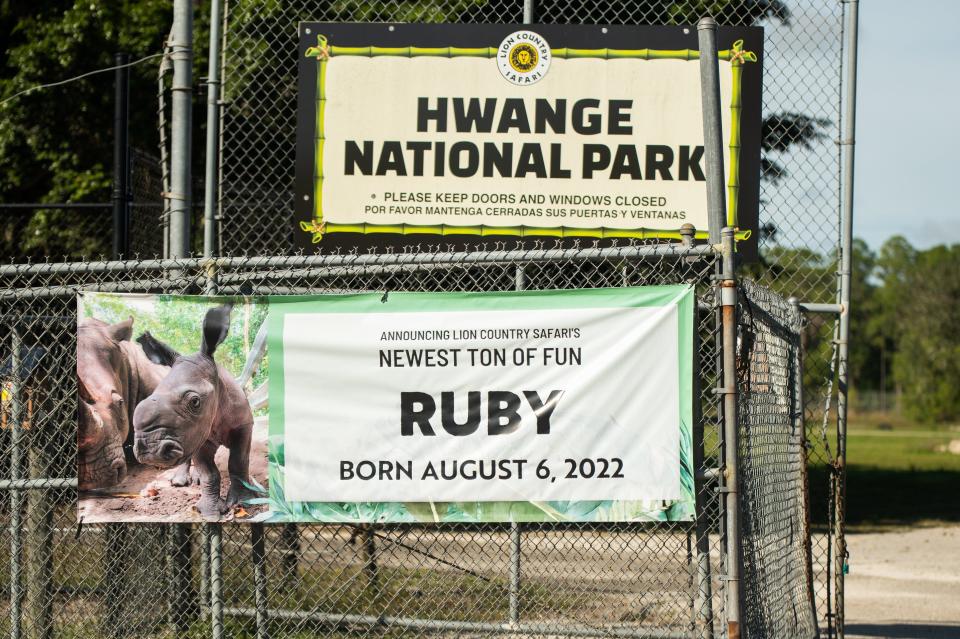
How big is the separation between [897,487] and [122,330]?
70.8 feet

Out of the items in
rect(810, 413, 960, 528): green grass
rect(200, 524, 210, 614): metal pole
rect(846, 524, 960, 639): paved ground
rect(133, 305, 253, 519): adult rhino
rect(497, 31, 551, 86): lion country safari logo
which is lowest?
rect(810, 413, 960, 528): green grass

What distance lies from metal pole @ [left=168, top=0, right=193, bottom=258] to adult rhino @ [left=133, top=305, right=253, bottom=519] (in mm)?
1312

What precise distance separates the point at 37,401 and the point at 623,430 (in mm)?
3379

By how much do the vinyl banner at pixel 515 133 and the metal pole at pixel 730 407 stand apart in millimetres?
2184

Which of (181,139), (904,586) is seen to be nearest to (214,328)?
(181,139)

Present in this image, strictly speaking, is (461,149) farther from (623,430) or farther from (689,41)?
(623,430)

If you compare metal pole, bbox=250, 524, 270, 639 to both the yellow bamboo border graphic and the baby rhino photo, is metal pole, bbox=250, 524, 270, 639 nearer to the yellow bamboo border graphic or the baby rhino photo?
the baby rhino photo

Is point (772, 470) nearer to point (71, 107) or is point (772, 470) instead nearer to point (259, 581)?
point (259, 581)

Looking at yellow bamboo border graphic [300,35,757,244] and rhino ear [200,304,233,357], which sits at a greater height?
yellow bamboo border graphic [300,35,757,244]

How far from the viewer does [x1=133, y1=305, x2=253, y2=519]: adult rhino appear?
5.28m

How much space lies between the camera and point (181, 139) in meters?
6.53

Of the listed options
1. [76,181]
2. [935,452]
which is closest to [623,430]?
[76,181]

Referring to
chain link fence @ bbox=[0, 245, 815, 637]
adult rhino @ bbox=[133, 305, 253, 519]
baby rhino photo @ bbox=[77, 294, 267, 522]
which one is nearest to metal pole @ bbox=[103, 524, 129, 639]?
chain link fence @ bbox=[0, 245, 815, 637]

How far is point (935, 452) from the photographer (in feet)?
139
